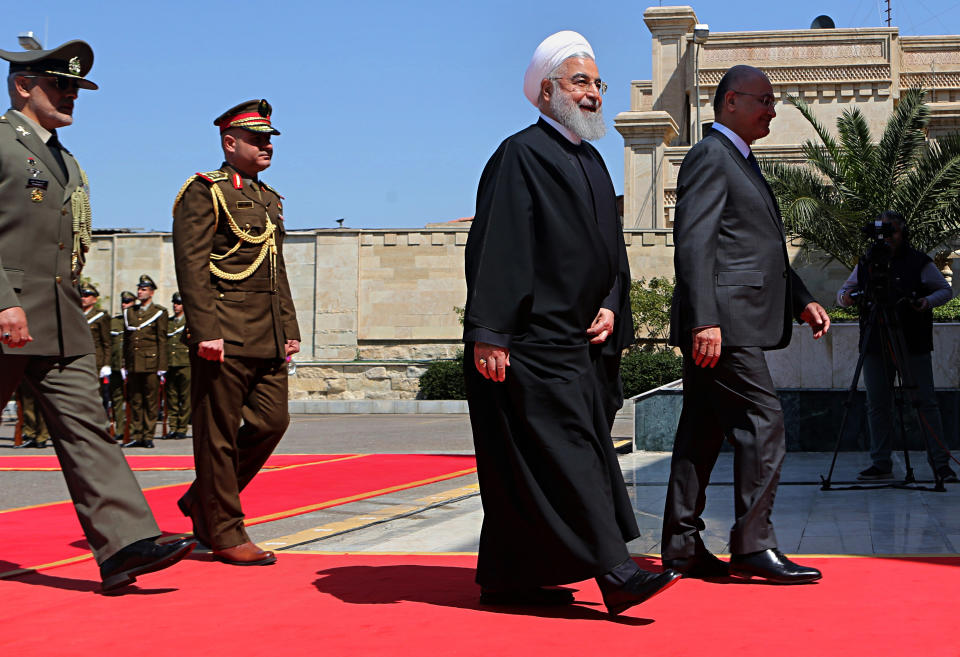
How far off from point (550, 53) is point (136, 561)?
2.59 meters

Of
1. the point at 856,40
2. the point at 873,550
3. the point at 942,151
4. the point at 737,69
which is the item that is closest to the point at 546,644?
the point at 873,550

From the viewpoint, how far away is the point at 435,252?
3142cm

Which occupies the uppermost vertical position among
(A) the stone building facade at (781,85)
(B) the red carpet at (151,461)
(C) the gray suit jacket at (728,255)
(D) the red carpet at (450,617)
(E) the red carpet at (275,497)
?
(A) the stone building facade at (781,85)

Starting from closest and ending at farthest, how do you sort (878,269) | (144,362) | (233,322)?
(233,322) → (878,269) → (144,362)

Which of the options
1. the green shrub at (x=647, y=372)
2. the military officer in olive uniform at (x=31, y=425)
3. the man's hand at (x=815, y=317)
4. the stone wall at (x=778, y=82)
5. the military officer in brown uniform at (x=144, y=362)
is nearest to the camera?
the man's hand at (x=815, y=317)

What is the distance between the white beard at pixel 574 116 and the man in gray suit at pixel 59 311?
6.74ft

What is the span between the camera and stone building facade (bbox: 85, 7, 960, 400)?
1191 inches

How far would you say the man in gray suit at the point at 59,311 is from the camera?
15.4 feet

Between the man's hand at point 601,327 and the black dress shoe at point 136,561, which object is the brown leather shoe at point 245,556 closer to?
the black dress shoe at point 136,561

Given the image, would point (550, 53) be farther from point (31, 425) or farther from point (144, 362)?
point (31, 425)

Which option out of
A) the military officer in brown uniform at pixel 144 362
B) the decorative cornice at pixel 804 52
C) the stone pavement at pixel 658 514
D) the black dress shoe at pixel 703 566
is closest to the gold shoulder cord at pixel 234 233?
the stone pavement at pixel 658 514

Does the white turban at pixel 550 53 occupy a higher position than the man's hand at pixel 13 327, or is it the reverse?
the white turban at pixel 550 53

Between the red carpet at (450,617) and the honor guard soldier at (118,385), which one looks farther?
the honor guard soldier at (118,385)

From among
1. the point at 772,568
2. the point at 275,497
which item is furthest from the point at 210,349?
the point at 275,497
